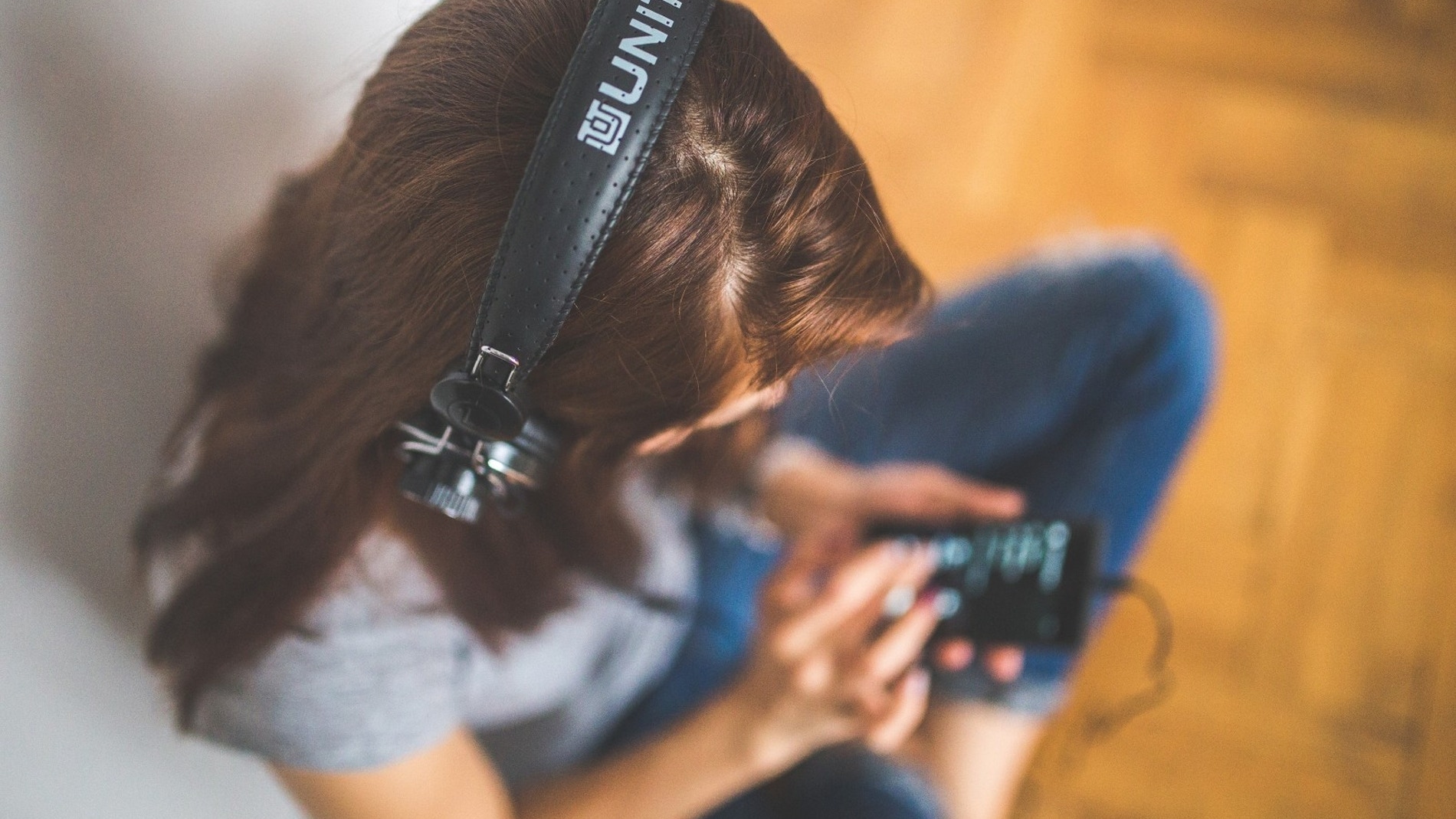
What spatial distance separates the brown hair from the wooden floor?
55 cm

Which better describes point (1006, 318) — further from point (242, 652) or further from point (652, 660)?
point (242, 652)

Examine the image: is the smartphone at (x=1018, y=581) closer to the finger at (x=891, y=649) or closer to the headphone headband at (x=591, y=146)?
the finger at (x=891, y=649)

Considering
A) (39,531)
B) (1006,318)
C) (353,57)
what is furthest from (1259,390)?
(39,531)

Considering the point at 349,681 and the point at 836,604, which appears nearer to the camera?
the point at 349,681

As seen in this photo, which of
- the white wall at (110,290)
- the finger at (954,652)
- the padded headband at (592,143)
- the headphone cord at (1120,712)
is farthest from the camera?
the headphone cord at (1120,712)

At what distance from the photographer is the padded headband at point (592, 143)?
0.34 meters

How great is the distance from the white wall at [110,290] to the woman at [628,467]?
5 centimetres

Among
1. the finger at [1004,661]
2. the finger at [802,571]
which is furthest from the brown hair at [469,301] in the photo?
the finger at [1004,661]

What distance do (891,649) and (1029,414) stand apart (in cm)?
29

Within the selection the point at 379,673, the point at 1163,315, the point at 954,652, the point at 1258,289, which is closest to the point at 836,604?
the point at 954,652

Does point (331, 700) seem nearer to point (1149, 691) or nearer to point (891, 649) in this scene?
point (891, 649)

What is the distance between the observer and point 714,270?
0.38 meters

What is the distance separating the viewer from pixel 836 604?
62 cm

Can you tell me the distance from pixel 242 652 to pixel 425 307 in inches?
9.6
